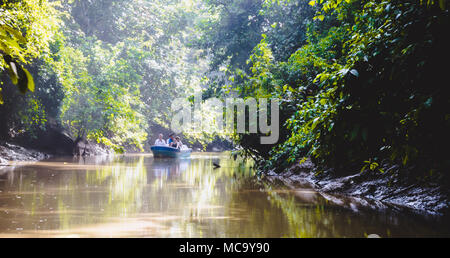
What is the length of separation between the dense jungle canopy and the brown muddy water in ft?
2.71

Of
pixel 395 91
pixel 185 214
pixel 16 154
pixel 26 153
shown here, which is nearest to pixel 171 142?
pixel 26 153

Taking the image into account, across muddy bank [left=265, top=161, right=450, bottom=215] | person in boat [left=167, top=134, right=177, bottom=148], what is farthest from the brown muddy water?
person in boat [left=167, top=134, right=177, bottom=148]

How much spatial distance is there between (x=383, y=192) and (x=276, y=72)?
238 inches

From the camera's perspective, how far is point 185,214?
19.2 feet

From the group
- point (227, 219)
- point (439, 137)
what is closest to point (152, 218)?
point (227, 219)

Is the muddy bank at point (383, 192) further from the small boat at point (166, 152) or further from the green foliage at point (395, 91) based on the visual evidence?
the small boat at point (166, 152)

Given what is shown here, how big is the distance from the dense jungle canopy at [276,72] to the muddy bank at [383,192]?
11.4 inches

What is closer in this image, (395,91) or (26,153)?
(395,91)

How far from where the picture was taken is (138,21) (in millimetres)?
33938

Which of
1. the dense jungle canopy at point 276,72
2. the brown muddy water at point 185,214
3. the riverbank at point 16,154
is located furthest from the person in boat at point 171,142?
the brown muddy water at point 185,214

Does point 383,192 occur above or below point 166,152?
below

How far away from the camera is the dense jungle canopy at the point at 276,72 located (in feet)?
14.6

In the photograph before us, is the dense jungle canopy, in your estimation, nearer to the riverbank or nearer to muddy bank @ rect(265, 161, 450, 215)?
muddy bank @ rect(265, 161, 450, 215)

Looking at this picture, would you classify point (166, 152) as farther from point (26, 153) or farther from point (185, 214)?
point (185, 214)
